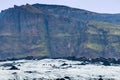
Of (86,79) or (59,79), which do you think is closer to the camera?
(59,79)

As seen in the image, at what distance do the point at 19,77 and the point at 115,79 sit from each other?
18743mm

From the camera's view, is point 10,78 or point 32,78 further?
point 32,78

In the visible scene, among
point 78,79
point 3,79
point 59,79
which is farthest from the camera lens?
point 78,79

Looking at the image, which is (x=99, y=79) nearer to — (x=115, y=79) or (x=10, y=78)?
(x=115, y=79)

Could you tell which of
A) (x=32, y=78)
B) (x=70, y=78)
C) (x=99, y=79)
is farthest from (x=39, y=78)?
(x=99, y=79)

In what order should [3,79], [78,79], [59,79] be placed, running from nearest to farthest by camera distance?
1. [3,79]
2. [59,79]
3. [78,79]

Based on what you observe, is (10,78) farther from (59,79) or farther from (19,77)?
(59,79)

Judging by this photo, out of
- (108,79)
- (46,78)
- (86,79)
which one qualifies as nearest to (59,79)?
(46,78)

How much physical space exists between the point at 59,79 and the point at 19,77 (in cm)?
674

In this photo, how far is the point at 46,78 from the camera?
6469 cm

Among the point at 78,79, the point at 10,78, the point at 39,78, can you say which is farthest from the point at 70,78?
the point at 10,78

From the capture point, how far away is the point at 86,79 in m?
68.1

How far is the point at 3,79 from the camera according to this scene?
5897cm

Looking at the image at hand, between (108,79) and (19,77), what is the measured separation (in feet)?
56.9
